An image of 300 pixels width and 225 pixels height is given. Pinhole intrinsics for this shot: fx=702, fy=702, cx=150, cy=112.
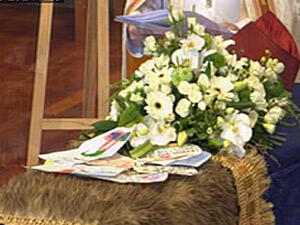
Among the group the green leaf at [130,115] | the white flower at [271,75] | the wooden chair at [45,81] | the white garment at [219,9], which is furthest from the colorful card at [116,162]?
the white garment at [219,9]

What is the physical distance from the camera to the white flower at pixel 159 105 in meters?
1.34

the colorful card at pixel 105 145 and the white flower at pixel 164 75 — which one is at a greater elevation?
the white flower at pixel 164 75

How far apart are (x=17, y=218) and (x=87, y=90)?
161cm

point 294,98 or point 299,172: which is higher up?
point 294,98

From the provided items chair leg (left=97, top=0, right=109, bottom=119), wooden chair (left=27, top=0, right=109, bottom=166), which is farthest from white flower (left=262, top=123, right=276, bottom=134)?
chair leg (left=97, top=0, right=109, bottom=119)

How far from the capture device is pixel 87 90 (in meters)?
2.71

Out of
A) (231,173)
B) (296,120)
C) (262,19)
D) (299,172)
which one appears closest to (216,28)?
(262,19)

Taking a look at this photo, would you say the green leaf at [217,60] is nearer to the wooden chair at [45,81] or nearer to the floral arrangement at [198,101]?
A: the floral arrangement at [198,101]

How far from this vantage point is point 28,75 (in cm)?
383

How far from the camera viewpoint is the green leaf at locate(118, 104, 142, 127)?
138 centimetres

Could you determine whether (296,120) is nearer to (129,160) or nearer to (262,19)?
(262,19)

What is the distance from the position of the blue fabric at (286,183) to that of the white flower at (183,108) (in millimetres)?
195

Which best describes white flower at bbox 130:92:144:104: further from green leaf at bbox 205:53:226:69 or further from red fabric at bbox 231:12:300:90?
red fabric at bbox 231:12:300:90

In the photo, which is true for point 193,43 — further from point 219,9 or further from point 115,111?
point 219,9
